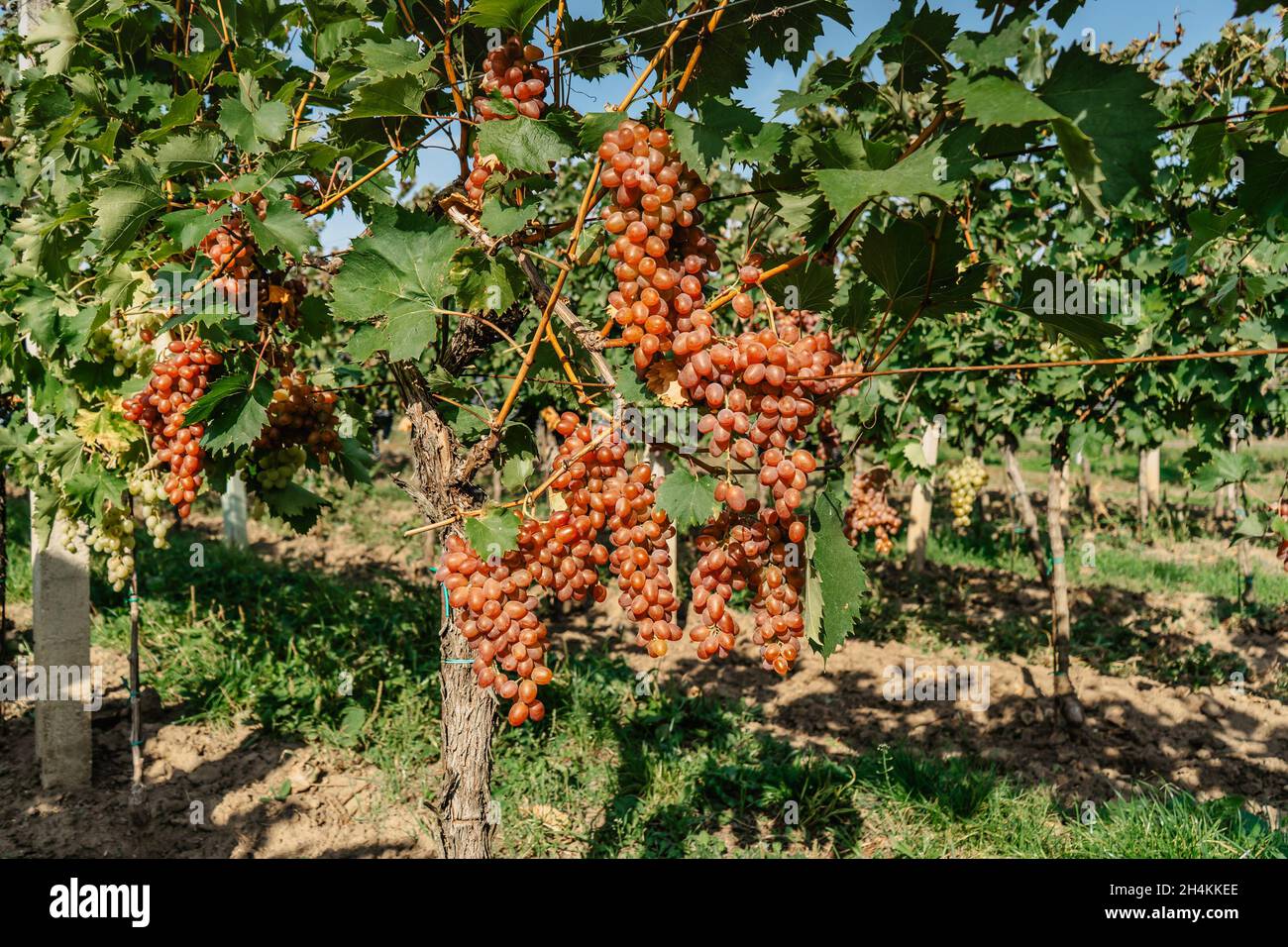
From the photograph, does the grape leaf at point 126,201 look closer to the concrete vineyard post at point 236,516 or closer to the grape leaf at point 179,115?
the grape leaf at point 179,115

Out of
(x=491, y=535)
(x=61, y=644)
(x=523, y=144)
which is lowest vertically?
(x=61, y=644)

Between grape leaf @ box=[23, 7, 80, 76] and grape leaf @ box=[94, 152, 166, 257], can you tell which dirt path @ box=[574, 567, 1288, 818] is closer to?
grape leaf @ box=[94, 152, 166, 257]

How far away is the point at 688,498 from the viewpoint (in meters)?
1.32

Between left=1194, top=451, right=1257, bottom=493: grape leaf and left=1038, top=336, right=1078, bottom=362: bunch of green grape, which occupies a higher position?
left=1038, top=336, right=1078, bottom=362: bunch of green grape

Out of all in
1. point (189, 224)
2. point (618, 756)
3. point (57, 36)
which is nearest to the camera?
point (189, 224)

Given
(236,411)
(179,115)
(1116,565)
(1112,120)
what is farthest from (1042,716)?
(179,115)

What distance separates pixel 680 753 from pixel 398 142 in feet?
12.0

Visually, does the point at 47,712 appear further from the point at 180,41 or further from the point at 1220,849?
the point at 1220,849

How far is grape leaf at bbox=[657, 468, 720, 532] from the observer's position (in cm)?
130

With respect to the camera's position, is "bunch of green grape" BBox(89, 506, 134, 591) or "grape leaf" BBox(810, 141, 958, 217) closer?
Answer: "grape leaf" BBox(810, 141, 958, 217)

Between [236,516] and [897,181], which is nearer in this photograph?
[897,181]

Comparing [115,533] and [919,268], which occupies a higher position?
[919,268]

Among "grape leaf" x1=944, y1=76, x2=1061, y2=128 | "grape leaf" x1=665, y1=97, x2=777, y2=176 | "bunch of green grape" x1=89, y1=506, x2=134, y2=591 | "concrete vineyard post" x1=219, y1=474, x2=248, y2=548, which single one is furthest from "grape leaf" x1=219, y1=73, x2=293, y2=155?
"concrete vineyard post" x1=219, y1=474, x2=248, y2=548

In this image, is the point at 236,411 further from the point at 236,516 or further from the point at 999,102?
the point at 236,516
